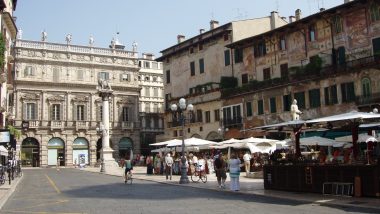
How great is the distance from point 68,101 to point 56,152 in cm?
763

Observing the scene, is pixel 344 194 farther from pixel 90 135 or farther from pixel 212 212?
pixel 90 135

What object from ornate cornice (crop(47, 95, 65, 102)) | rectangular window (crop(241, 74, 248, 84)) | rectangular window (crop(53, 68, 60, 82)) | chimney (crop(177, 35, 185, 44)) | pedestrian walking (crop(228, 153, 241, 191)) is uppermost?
chimney (crop(177, 35, 185, 44))

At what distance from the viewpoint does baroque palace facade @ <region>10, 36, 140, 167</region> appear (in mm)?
64750

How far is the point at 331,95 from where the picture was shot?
38844 millimetres

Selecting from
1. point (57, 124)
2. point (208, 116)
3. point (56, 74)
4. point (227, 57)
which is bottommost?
Answer: point (208, 116)

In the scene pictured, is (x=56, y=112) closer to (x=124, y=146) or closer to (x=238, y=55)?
(x=124, y=146)

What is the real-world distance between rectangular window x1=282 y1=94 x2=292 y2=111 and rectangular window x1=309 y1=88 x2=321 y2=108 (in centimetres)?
236

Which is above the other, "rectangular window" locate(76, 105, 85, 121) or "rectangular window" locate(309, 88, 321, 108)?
"rectangular window" locate(76, 105, 85, 121)

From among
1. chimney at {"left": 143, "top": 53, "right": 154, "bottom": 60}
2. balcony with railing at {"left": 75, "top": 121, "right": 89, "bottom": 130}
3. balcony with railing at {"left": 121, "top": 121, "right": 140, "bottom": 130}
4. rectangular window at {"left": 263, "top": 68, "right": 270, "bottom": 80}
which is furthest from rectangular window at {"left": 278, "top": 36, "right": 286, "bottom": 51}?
chimney at {"left": 143, "top": 53, "right": 154, "bottom": 60}

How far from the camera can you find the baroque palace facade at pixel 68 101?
212ft

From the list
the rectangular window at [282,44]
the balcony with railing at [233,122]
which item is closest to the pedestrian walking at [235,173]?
the rectangular window at [282,44]

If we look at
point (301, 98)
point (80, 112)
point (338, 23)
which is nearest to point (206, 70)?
point (301, 98)

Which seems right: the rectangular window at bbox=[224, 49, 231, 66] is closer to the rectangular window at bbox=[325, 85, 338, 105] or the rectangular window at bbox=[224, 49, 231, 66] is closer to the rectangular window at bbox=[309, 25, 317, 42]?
the rectangular window at bbox=[309, 25, 317, 42]

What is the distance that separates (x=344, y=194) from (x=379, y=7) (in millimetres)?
24533
